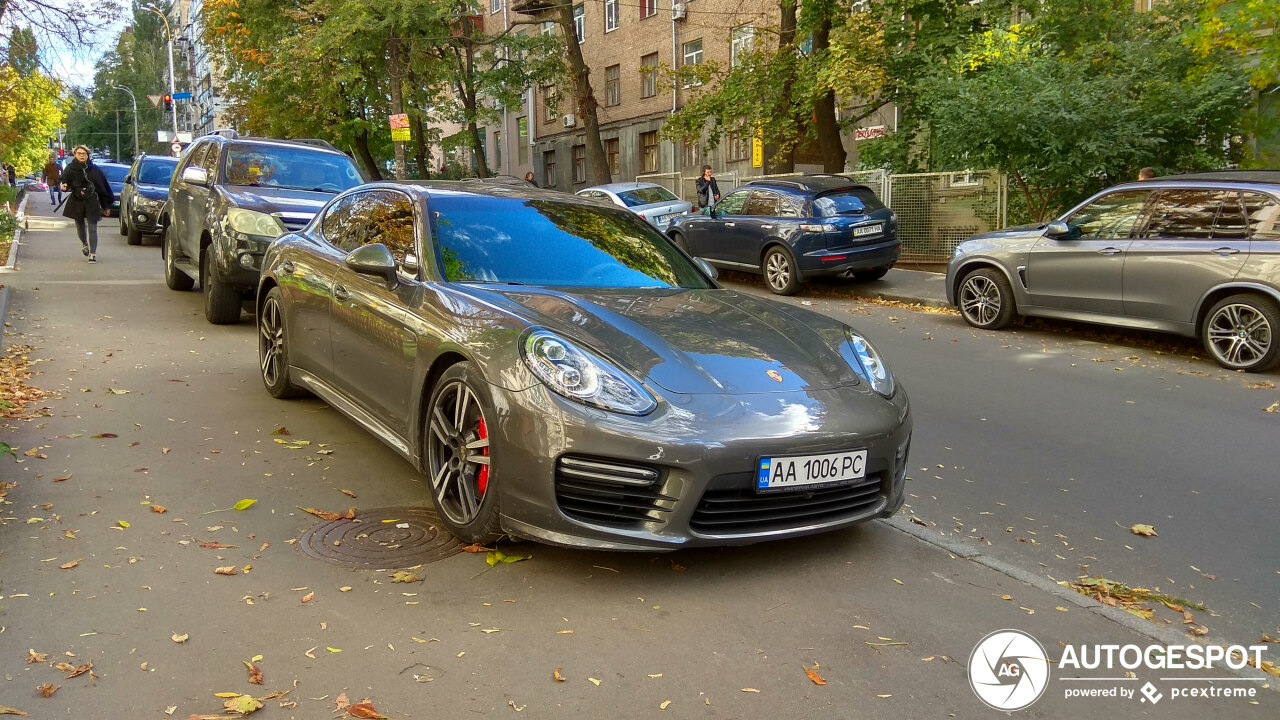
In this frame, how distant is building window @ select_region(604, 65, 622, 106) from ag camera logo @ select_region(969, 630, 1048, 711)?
126 feet

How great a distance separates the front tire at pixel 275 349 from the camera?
268 inches

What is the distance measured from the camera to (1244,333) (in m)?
9.24

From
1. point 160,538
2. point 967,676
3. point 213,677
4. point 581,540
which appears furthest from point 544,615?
point 160,538

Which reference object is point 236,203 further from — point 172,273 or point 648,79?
point 648,79

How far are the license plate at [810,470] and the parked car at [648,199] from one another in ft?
55.2

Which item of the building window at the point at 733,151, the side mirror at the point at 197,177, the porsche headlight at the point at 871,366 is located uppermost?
the building window at the point at 733,151

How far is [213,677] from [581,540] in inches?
52.4

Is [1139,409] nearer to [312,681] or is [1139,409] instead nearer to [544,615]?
[544,615]

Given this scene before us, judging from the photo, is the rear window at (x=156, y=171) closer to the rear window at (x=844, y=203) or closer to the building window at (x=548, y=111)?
the rear window at (x=844, y=203)

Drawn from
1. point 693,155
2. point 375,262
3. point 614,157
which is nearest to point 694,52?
point 693,155

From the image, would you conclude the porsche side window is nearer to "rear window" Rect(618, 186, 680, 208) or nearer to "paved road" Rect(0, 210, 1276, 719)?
"paved road" Rect(0, 210, 1276, 719)

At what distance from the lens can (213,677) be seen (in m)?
3.17

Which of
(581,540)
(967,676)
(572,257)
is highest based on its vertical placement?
(572,257)

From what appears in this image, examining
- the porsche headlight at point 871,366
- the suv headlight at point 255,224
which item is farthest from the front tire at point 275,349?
the porsche headlight at point 871,366
